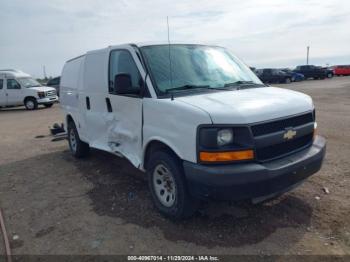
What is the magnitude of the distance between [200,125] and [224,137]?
0.27 metres

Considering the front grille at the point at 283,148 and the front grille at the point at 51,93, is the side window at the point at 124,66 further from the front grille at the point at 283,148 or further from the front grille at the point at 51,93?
the front grille at the point at 51,93

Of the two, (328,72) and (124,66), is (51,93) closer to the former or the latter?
(124,66)

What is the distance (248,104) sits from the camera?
3.62 meters

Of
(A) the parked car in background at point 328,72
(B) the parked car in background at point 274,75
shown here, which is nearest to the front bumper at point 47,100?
(B) the parked car in background at point 274,75

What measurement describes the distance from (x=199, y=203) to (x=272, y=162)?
0.95 meters

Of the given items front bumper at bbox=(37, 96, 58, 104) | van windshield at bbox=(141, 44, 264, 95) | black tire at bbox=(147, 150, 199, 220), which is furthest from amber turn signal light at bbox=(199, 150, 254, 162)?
front bumper at bbox=(37, 96, 58, 104)

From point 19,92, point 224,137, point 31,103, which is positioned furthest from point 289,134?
point 19,92

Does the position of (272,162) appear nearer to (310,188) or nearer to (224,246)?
(224,246)

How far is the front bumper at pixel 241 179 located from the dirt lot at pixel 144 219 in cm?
54

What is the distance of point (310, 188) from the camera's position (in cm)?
491

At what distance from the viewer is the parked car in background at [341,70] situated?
46.9 metres

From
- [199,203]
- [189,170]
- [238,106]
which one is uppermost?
→ [238,106]

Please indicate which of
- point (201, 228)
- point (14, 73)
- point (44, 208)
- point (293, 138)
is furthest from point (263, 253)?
point (14, 73)

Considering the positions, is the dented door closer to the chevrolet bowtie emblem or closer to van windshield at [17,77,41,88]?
the chevrolet bowtie emblem
